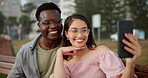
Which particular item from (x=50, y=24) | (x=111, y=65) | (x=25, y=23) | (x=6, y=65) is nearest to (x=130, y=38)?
(x=111, y=65)

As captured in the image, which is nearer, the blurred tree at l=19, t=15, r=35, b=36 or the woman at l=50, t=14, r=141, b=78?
the woman at l=50, t=14, r=141, b=78

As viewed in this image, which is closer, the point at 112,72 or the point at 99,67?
the point at 112,72

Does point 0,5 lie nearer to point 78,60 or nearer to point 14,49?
point 14,49

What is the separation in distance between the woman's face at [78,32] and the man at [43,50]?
0.43 meters

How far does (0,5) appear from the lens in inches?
359

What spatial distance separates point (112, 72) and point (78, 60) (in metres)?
0.37

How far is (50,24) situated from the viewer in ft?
7.04

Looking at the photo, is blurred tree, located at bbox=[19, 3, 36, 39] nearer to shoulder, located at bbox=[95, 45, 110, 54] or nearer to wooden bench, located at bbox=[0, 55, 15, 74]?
wooden bench, located at bbox=[0, 55, 15, 74]

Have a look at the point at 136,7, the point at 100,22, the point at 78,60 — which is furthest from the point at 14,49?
the point at 78,60

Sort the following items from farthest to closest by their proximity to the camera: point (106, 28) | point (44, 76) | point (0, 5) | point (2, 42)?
point (0, 5), point (106, 28), point (2, 42), point (44, 76)

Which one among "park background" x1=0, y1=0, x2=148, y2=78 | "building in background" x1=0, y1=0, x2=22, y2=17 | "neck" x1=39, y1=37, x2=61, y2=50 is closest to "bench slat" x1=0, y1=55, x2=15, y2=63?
"neck" x1=39, y1=37, x2=61, y2=50

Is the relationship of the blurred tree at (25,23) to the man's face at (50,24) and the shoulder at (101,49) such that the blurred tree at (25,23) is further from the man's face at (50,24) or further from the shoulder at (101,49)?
the shoulder at (101,49)

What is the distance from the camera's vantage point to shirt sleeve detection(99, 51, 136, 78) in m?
1.53

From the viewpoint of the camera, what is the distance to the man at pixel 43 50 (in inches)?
85.2
